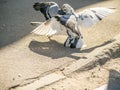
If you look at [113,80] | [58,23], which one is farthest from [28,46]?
[113,80]

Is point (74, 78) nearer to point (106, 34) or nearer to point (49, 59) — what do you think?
point (49, 59)

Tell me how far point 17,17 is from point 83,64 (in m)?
2.51

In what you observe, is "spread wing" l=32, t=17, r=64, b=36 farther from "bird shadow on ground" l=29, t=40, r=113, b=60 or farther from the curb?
the curb

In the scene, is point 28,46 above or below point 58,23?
below

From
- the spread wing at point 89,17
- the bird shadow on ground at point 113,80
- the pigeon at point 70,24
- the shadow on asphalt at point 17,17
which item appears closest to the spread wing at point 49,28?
the pigeon at point 70,24

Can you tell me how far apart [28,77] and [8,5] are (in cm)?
346

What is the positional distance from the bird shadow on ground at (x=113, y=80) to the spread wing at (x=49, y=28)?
119 centimetres

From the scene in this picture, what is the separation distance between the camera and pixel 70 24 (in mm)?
5570

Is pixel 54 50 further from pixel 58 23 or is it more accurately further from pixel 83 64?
pixel 83 64

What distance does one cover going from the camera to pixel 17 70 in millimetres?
4887

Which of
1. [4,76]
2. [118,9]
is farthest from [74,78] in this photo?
[118,9]

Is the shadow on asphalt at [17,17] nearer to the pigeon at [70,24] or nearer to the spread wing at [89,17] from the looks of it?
the pigeon at [70,24]

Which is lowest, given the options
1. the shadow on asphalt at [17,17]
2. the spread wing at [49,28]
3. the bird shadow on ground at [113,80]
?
the shadow on asphalt at [17,17]

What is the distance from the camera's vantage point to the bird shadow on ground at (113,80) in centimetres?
465
